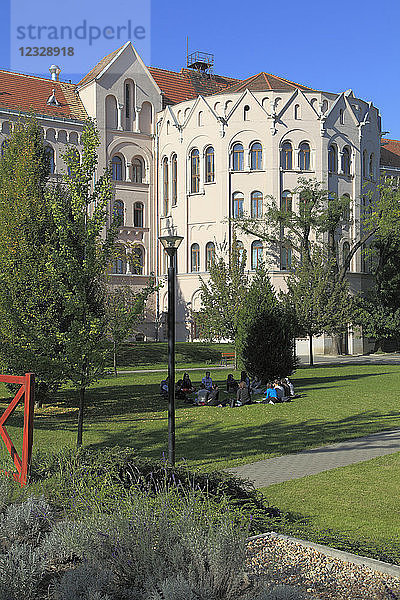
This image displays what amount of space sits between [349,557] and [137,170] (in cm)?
5227

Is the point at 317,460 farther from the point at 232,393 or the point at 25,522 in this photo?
the point at 232,393

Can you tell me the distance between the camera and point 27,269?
19.4 m

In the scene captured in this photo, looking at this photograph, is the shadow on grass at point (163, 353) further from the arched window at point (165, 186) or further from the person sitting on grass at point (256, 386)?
the arched window at point (165, 186)

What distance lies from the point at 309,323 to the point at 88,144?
25904 mm

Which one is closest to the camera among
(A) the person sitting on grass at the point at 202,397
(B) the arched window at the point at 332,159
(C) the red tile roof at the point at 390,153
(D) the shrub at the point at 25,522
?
(D) the shrub at the point at 25,522

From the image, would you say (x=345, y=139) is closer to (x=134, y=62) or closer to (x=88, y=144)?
(x=134, y=62)

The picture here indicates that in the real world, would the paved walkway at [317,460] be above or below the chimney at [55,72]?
below

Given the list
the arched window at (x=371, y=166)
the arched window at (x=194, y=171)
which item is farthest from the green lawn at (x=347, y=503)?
the arched window at (x=371, y=166)

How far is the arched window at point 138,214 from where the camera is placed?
56656mm

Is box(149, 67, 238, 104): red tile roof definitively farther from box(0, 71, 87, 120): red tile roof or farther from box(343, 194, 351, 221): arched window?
box(343, 194, 351, 221): arched window

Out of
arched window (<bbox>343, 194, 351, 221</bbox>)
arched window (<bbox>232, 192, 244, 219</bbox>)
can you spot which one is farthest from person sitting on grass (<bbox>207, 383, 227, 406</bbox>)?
arched window (<bbox>232, 192, 244, 219</bbox>)

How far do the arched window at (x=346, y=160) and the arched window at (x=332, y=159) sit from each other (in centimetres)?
75

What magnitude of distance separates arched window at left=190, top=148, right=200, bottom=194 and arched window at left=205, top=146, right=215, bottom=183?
0.84 m

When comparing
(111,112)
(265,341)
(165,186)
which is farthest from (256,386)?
(111,112)
